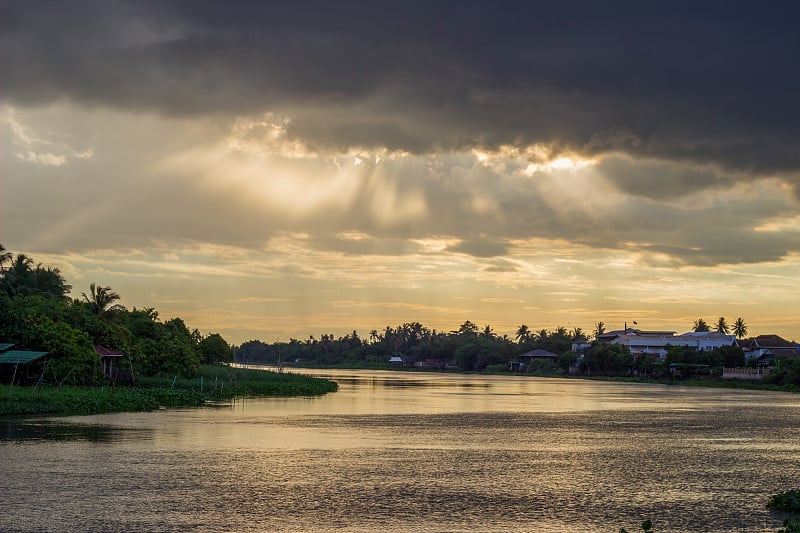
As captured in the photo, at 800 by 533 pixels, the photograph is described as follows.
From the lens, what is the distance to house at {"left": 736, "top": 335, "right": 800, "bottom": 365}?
16400 cm

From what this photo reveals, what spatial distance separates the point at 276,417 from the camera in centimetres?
5703

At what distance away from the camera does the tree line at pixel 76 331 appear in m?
66.5

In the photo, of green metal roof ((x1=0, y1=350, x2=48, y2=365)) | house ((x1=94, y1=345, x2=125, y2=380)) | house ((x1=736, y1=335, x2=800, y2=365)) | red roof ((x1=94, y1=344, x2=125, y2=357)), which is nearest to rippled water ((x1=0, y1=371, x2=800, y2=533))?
green metal roof ((x1=0, y1=350, x2=48, y2=365))

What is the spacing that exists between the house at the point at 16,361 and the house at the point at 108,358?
7.46 m

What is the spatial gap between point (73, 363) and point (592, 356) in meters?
136

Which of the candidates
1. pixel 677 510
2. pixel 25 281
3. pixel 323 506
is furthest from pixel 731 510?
pixel 25 281

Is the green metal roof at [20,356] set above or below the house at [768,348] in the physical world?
below

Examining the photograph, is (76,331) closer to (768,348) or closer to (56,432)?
(56,432)

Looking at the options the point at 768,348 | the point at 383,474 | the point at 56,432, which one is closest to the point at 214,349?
the point at 56,432

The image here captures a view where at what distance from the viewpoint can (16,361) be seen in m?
59.1

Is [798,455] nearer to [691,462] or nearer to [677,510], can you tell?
[691,462]

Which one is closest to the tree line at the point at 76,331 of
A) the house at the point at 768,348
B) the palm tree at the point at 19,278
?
the palm tree at the point at 19,278

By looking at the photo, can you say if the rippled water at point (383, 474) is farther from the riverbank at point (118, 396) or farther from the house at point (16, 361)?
the house at point (16, 361)

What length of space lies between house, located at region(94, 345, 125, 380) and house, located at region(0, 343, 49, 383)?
746cm
